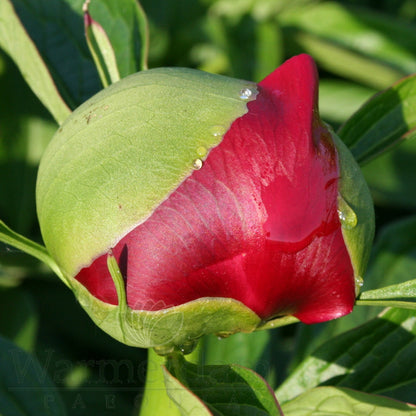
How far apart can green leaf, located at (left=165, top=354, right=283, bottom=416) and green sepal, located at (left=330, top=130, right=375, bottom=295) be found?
0.41ft

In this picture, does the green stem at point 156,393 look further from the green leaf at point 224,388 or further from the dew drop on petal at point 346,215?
the dew drop on petal at point 346,215

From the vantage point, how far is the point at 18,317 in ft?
3.72

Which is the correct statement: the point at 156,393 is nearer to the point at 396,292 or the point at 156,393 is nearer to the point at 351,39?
the point at 396,292

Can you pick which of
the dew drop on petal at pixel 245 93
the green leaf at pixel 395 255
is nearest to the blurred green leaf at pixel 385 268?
the green leaf at pixel 395 255

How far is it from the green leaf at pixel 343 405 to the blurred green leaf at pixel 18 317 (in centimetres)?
53

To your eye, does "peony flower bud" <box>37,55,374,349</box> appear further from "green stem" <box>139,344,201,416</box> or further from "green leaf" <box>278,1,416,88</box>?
"green leaf" <box>278,1,416,88</box>

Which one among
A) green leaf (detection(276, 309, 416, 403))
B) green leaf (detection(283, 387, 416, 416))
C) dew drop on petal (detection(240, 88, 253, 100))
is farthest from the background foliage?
dew drop on petal (detection(240, 88, 253, 100))

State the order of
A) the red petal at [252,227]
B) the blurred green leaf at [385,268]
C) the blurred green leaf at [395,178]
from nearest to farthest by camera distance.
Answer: the red petal at [252,227] < the blurred green leaf at [385,268] < the blurred green leaf at [395,178]

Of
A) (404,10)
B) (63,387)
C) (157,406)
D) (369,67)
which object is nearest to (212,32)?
(369,67)

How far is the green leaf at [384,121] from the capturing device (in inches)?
28.0

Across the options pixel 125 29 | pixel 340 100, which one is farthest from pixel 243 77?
pixel 125 29

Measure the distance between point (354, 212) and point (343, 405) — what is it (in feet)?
0.75

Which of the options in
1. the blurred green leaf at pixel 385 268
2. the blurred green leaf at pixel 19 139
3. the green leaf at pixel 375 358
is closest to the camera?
the green leaf at pixel 375 358

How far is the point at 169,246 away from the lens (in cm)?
52
